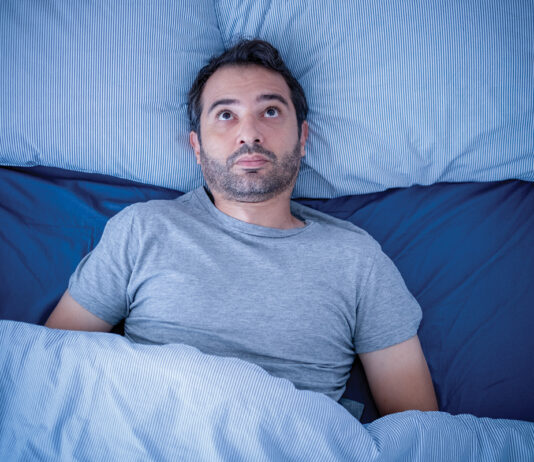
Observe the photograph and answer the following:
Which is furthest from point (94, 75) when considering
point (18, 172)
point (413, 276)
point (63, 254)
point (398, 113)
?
point (413, 276)

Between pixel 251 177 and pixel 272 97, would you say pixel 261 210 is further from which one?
pixel 272 97

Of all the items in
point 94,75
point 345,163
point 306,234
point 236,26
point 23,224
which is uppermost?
point 236,26

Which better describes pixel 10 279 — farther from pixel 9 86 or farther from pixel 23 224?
pixel 9 86

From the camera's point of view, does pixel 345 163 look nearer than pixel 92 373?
No

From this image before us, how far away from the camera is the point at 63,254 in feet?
3.90

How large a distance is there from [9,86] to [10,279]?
0.54m

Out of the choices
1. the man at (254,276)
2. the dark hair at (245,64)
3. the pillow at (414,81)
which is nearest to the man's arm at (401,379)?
the man at (254,276)

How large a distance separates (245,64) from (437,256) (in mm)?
783

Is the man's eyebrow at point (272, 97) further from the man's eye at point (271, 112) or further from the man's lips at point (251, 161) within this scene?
the man's lips at point (251, 161)

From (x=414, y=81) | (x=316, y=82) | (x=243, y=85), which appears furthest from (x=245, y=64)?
(x=414, y=81)

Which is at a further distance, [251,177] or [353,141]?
[353,141]

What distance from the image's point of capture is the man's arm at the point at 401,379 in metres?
0.99

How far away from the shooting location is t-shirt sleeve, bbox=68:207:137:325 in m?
1.01

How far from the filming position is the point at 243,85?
1.17m
